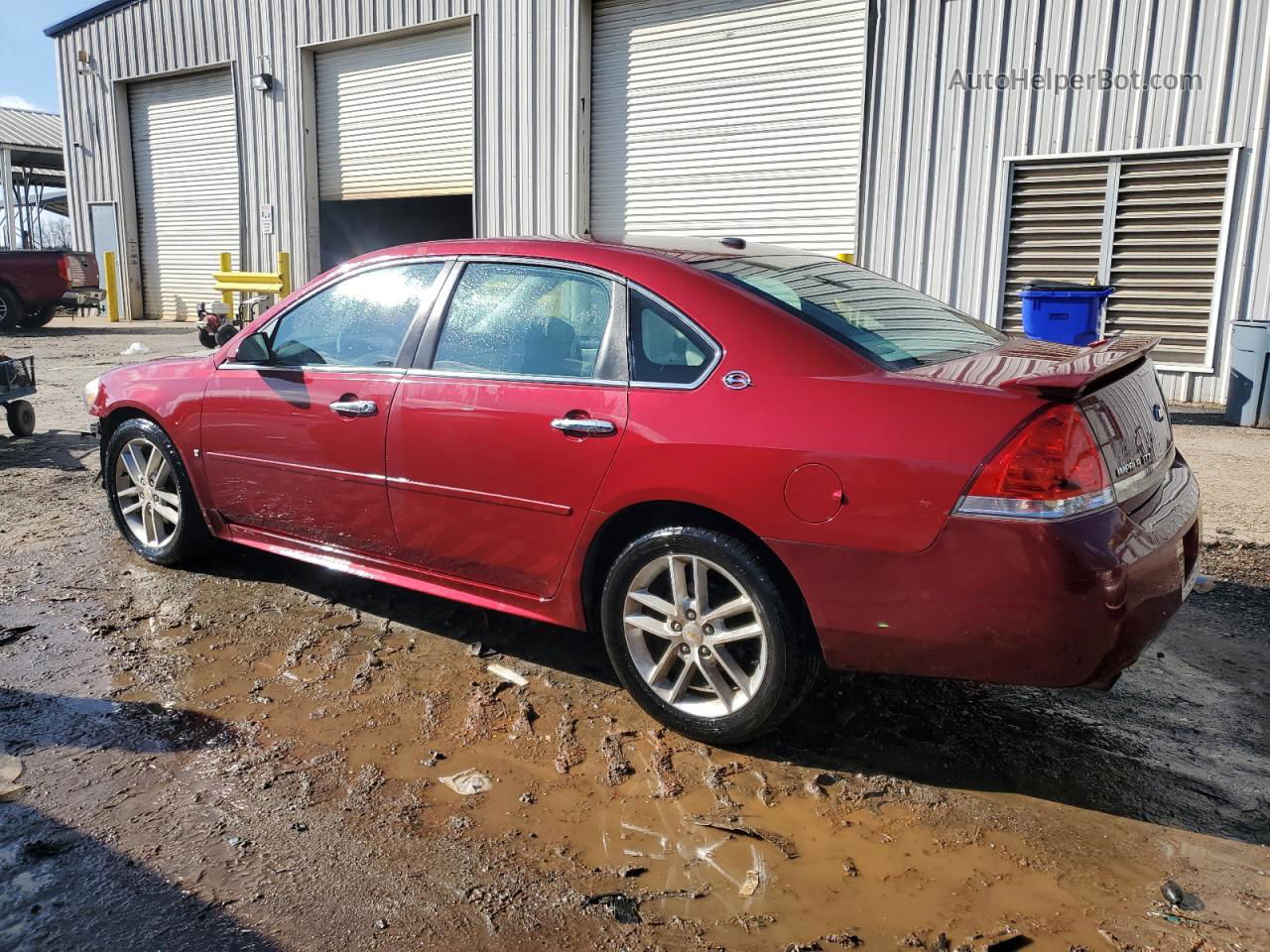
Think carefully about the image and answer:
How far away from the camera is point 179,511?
468 cm

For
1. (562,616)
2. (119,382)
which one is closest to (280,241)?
(119,382)

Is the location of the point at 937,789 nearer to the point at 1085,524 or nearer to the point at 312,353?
the point at 1085,524

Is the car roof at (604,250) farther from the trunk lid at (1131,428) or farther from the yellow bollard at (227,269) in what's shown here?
the yellow bollard at (227,269)

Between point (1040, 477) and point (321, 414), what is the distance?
2686 millimetres

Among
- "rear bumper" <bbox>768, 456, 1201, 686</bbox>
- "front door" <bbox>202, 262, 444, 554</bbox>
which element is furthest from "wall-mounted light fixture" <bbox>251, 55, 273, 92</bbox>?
"rear bumper" <bbox>768, 456, 1201, 686</bbox>

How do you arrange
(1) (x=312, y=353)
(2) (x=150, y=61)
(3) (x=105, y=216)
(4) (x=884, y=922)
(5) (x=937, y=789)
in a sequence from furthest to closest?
(3) (x=105, y=216) → (2) (x=150, y=61) → (1) (x=312, y=353) → (5) (x=937, y=789) → (4) (x=884, y=922)

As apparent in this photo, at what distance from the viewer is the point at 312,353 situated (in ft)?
13.6

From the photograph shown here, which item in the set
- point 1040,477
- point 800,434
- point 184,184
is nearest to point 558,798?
point 800,434

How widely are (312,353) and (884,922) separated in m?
3.08

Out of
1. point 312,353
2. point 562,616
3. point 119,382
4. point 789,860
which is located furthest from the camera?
point 119,382

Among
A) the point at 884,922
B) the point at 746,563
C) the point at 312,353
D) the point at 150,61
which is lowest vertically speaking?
the point at 884,922

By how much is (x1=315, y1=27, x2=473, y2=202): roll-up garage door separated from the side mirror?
11135 millimetres

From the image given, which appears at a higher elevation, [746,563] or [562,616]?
[746,563]

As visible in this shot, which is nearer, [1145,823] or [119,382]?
[1145,823]
